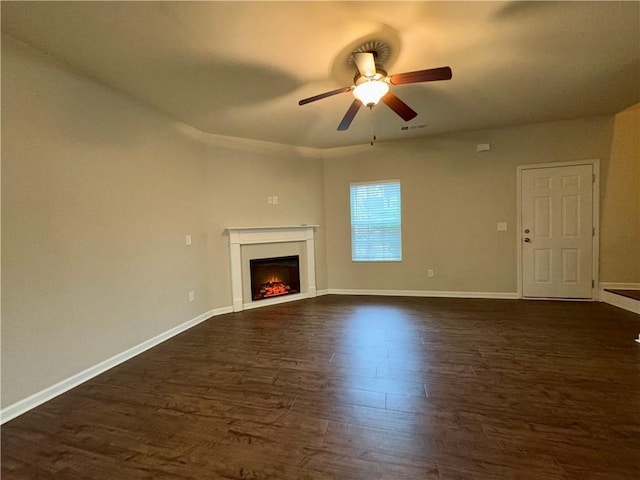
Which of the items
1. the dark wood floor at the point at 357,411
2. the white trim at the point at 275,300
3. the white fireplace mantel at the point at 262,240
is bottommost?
the dark wood floor at the point at 357,411

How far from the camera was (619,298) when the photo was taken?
3.86m

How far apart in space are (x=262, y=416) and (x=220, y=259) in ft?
8.98

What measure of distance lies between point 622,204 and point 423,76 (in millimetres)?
4011

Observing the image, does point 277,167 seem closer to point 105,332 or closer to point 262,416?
point 105,332

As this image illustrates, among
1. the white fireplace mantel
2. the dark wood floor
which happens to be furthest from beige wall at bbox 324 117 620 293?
the dark wood floor

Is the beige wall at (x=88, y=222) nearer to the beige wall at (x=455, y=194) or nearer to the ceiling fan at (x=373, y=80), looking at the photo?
the ceiling fan at (x=373, y=80)

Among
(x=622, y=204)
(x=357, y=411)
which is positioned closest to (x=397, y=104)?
(x=357, y=411)

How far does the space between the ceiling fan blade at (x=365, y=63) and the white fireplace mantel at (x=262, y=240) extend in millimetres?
2773

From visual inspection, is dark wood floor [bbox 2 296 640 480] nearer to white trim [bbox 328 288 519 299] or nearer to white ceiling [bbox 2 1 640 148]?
white trim [bbox 328 288 519 299]

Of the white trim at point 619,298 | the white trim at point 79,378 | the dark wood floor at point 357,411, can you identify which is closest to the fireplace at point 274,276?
the white trim at point 79,378

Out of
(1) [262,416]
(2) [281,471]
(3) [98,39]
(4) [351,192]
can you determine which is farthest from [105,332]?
→ (4) [351,192]

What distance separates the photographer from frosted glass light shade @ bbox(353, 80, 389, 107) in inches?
88.6

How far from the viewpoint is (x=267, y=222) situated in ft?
15.3

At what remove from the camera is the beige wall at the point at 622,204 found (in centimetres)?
392
